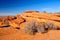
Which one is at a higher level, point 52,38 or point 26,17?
point 26,17

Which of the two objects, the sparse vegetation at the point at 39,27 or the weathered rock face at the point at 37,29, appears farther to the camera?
the sparse vegetation at the point at 39,27

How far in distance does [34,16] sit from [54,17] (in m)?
2.41

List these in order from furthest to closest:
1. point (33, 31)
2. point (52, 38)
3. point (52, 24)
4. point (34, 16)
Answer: point (34, 16) < point (52, 24) < point (33, 31) < point (52, 38)

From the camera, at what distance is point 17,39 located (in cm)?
919

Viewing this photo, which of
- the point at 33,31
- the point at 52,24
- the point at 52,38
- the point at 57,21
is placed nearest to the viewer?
the point at 52,38

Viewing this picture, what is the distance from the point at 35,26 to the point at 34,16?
3.42 meters

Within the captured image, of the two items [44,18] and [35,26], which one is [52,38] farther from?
[44,18]

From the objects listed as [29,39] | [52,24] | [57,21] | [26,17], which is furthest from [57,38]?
[26,17]

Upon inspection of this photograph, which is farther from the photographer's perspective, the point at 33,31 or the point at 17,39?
the point at 33,31

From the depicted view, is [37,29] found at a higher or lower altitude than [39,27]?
lower

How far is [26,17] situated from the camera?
15484mm

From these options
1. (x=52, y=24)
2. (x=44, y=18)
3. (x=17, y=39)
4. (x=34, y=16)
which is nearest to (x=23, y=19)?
(x=34, y=16)

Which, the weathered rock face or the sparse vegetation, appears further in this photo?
the sparse vegetation

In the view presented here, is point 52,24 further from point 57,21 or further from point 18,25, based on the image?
point 18,25
